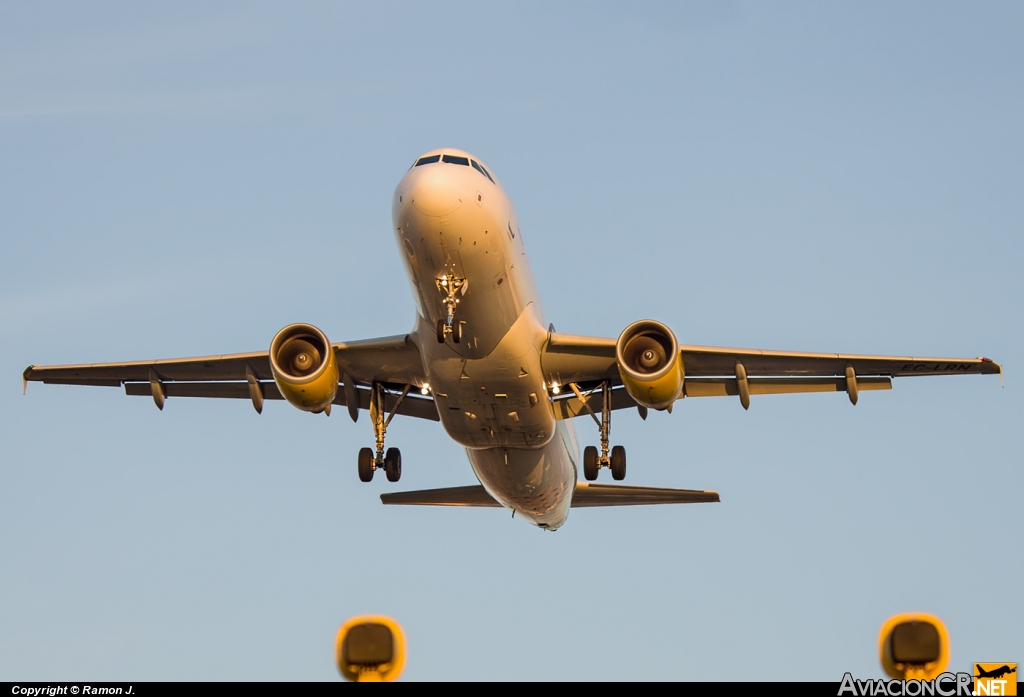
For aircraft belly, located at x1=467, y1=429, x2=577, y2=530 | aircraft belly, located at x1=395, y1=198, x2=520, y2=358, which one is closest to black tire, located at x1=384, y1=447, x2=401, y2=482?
aircraft belly, located at x1=467, y1=429, x2=577, y2=530

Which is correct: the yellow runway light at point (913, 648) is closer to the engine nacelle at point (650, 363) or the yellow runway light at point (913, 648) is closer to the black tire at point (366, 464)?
the engine nacelle at point (650, 363)

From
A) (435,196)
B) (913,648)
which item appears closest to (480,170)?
(435,196)

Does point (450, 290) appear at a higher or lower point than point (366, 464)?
higher

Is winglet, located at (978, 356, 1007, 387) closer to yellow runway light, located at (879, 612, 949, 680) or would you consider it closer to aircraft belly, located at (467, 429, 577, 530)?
aircraft belly, located at (467, 429, 577, 530)

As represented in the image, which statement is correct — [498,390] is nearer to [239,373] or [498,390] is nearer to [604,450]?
[604,450]

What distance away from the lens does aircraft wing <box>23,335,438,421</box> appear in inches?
1111

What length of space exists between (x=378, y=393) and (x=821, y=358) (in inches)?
378

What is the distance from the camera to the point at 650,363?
26500mm

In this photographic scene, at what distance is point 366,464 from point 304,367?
3.37 meters

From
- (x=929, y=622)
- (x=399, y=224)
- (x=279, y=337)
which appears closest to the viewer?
(x=929, y=622)

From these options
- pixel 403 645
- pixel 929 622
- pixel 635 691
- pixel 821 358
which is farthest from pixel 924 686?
pixel 821 358

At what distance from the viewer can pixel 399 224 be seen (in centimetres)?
2355

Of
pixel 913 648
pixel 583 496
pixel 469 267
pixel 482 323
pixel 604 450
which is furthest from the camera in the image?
pixel 583 496

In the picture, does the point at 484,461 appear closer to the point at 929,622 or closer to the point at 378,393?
the point at 378,393
